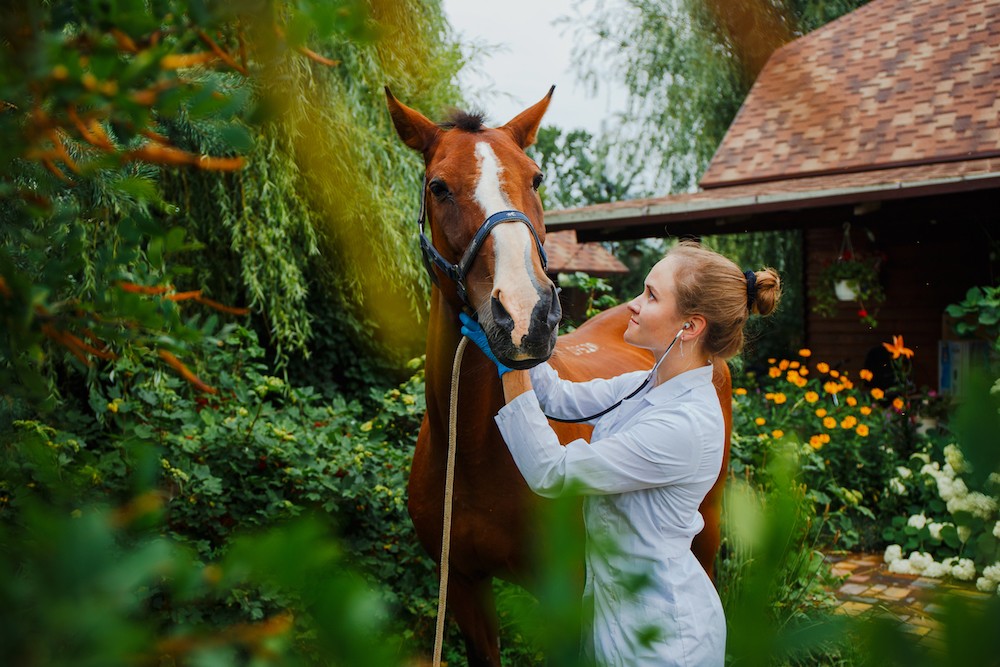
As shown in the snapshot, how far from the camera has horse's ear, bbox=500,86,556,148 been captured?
246 centimetres

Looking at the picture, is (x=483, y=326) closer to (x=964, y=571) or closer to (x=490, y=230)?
(x=490, y=230)

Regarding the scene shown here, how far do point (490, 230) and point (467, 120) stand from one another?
0.52 m

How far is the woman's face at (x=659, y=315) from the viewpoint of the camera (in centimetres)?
198

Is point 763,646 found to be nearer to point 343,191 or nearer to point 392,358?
point 343,191

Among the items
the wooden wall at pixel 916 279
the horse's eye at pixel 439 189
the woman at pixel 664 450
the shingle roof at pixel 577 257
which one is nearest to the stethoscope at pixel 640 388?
the woman at pixel 664 450

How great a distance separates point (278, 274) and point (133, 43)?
5165 mm

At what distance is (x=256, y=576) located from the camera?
0.40m

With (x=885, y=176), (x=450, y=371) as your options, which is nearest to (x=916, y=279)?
(x=885, y=176)

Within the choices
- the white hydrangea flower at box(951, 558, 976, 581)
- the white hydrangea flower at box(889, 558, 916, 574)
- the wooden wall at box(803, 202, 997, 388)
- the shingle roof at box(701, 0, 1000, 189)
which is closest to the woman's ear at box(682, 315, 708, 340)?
the white hydrangea flower at box(951, 558, 976, 581)

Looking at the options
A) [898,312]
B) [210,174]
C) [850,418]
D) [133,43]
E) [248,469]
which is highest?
[133,43]

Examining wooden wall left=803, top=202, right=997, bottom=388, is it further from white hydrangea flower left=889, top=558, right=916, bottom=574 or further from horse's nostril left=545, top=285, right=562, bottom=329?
horse's nostril left=545, top=285, right=562, bottom=329

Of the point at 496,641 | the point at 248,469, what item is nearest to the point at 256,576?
the point at 496,641

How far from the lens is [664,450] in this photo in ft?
5.89

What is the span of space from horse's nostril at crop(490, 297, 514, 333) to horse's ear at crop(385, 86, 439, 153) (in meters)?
0.85
